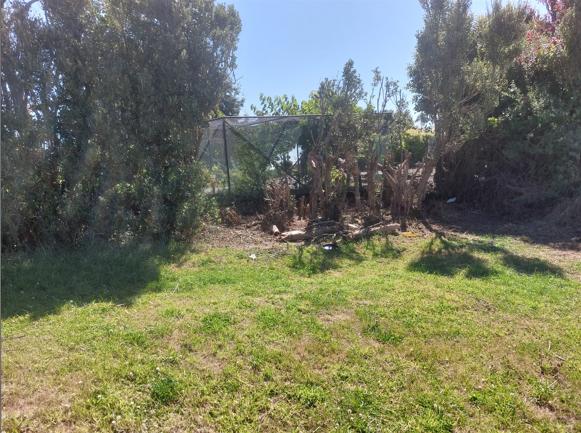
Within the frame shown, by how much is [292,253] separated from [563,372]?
3.63 m

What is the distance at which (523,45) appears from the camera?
26.7ft

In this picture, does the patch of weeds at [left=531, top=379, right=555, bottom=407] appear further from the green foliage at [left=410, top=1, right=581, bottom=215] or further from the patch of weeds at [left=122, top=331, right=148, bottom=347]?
the green foliage at [left=410, top=1, right=581, bottom=215]

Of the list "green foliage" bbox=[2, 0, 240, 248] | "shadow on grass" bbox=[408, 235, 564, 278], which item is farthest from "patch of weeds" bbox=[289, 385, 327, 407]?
"green foliage" bbox=[2, 0, 240, 248]

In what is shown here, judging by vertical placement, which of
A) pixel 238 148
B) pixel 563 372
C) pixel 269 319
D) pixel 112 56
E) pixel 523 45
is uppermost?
pixel 523 45

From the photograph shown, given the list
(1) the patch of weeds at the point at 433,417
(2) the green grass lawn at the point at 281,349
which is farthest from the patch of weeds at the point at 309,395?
(1) the patch of weeds at the point at 433,417

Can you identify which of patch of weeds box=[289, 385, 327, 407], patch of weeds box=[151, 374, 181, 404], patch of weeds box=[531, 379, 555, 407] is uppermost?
patch of weeds box=[151, 374, 181, 404]

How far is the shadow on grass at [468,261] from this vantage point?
5629mm

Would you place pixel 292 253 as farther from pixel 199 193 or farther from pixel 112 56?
pixel 112 56

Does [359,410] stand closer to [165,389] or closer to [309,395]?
[309,395]

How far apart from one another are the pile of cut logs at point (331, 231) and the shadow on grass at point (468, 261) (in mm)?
868

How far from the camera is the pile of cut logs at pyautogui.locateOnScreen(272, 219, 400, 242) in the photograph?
7109 mm

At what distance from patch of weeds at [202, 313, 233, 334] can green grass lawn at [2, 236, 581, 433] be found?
0.02 meters

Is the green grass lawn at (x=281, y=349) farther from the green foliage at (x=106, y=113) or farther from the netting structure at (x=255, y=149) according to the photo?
the netting structure at (x=255, y=149)

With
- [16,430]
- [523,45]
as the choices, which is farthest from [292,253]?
[523,45]
